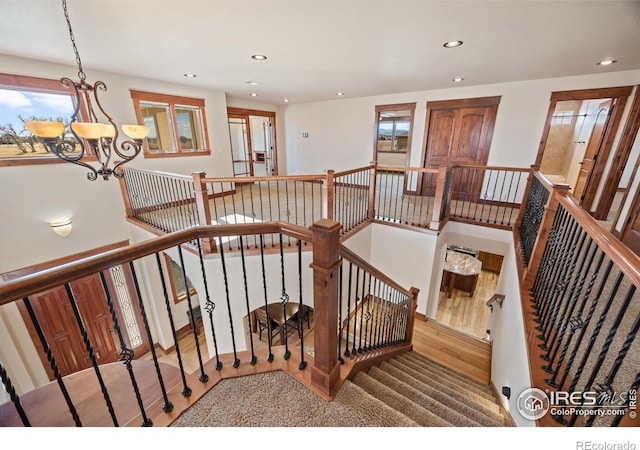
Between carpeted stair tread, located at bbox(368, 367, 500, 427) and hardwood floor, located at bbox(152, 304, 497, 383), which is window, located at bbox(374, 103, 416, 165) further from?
carpeted stair tread, located at bbox(368, 367, 500, 427)

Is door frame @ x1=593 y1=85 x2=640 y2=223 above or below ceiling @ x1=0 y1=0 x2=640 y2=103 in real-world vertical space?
below

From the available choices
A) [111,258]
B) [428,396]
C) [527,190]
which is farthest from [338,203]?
[111,258]

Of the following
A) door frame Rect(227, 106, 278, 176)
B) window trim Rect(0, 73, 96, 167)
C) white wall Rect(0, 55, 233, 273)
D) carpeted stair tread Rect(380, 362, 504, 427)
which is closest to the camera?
carpeted stair tread Rect(380, 362, 504, 427)

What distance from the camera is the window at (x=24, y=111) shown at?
316 centimetres

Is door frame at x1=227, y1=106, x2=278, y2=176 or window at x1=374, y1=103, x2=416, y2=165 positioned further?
window at x1=374, y1=103, x2=416, y2=165

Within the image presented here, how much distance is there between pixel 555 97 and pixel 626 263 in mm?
4688

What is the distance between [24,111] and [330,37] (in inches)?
155

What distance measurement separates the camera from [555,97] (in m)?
4.15

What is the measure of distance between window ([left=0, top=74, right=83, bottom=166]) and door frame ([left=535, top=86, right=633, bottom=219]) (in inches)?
284

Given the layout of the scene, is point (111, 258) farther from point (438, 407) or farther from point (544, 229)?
point (544, 229)

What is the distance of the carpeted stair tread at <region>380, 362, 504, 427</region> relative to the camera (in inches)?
73.0

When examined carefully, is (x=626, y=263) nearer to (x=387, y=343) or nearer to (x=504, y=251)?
(x=387, y=343)

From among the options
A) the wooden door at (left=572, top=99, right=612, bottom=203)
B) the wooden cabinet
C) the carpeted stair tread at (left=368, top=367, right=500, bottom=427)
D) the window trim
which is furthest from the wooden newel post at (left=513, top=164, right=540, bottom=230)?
the window trim

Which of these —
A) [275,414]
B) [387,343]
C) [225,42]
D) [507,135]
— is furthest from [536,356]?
[507,135]
